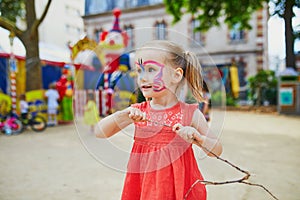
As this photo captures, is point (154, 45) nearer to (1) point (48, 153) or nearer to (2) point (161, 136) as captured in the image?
(2) point (161, 136)

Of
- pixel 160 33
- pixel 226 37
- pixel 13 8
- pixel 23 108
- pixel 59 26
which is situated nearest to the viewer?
pixel 160 33

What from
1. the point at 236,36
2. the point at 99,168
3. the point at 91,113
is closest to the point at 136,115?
the point at 91,113

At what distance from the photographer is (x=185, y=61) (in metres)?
0.91

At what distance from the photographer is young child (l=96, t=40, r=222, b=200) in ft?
2.82

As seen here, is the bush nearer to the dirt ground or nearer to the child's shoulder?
the dirt ground

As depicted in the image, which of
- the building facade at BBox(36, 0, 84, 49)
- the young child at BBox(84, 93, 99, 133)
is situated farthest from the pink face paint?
the building facade at BBox(36, 0, 84, 49)

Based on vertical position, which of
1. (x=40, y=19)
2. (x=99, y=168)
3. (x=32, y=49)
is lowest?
(x=99, y=168)

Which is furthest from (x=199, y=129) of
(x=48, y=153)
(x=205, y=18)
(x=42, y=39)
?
(x=205, y=18)

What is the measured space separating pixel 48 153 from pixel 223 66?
10107 mm

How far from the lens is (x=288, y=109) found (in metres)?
7.58

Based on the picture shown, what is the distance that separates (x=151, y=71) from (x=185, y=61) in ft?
0.42

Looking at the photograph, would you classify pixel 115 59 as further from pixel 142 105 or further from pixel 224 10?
pixel 224 10

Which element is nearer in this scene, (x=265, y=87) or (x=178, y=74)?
(x=178, y=74)

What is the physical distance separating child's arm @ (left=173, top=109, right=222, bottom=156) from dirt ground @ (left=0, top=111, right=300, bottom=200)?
81mm
